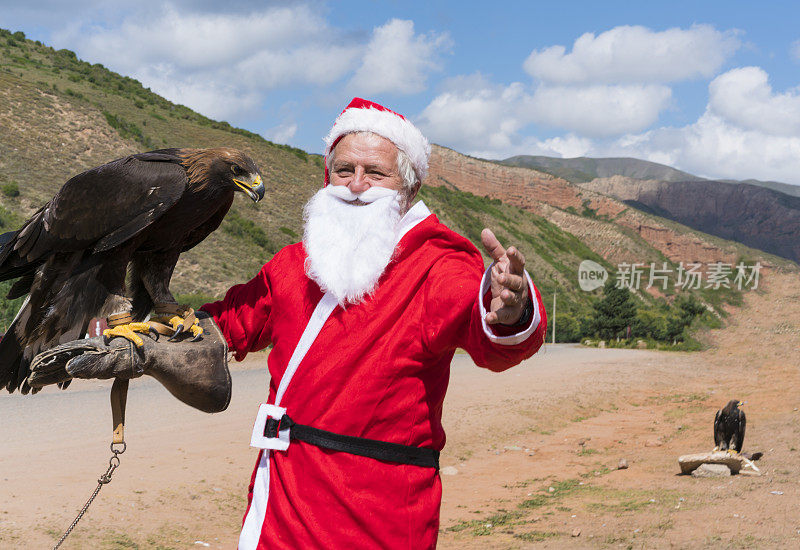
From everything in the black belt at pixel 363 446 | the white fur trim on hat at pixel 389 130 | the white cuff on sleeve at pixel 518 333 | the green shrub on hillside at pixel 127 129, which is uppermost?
the green shrub on hillside at pixel 127 129

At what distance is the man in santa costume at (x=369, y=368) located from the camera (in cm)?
209

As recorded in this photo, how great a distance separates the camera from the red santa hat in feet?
8.48

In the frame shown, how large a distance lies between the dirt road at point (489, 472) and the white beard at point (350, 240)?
171 inches

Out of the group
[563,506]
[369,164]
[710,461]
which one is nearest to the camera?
[369,164]

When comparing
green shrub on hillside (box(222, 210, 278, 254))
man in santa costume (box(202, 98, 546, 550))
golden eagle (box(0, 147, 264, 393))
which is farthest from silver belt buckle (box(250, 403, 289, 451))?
green shrub on hillside (box(222, 210, 278, 254))

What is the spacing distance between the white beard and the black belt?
0.43 metres

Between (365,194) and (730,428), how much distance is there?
7.89 metres

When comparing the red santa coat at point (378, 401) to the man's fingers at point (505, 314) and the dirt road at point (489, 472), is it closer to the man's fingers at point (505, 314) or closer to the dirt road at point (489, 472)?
the man's fingers at point (505, 314)

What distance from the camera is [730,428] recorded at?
8695mm

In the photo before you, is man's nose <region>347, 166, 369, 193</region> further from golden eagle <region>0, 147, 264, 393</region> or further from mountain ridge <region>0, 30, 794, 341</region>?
mountain ridge <region>0, 30, 794, 341</region>

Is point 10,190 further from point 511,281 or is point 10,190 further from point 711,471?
point 511,281

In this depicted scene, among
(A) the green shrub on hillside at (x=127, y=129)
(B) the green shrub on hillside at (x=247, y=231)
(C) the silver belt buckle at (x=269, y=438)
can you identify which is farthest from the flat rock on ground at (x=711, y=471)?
(A) the green shrub on hillside at (x=127, y=129)

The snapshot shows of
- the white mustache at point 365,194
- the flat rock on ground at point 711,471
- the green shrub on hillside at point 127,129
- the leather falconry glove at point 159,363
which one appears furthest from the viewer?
the green shrub on hillside at point 127,129

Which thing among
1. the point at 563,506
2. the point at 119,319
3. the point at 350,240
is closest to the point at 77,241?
the point at 119,319
